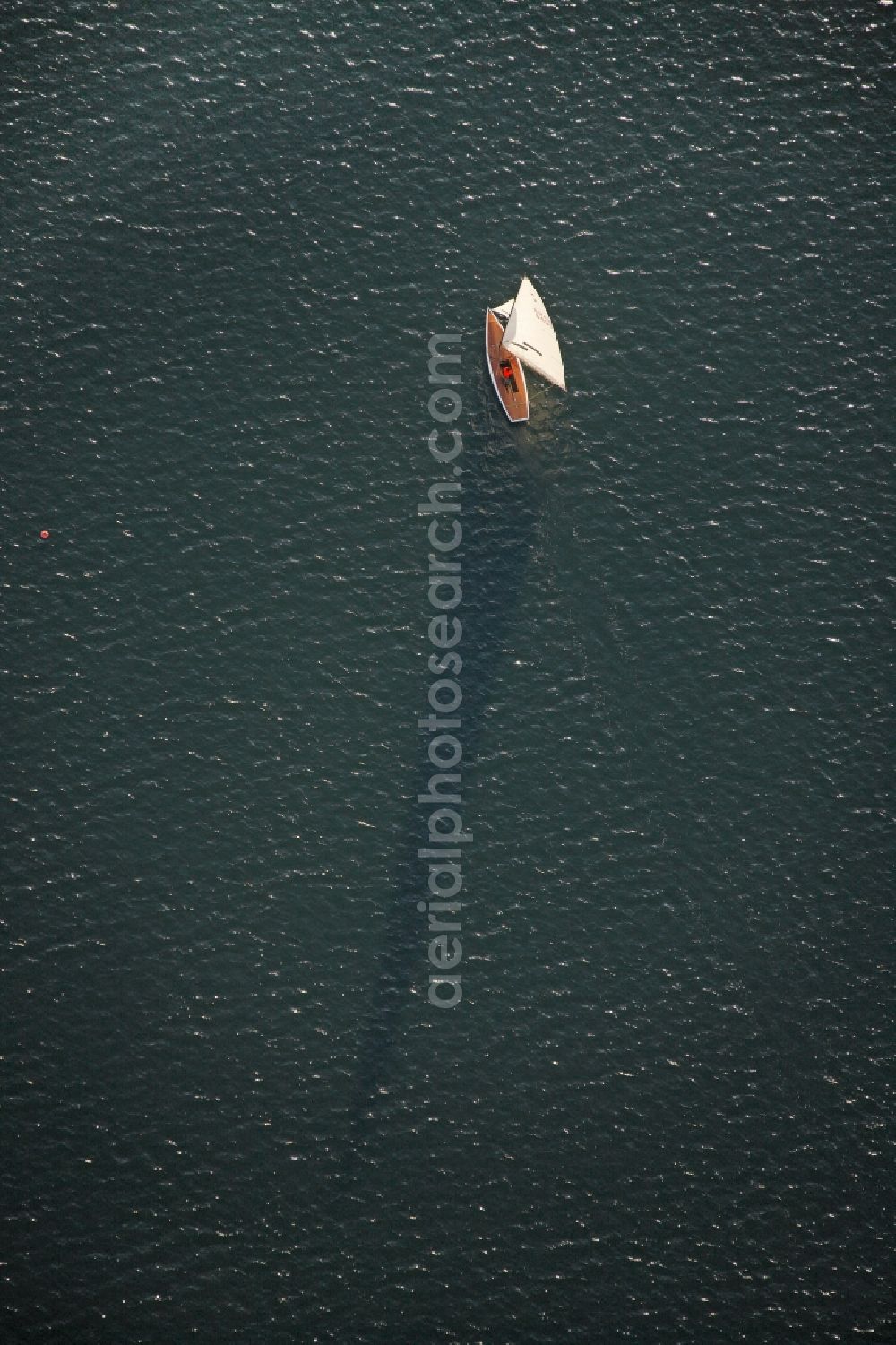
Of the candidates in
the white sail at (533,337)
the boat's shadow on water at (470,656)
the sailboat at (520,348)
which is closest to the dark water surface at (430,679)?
the boat's shadow on water at (470,656)

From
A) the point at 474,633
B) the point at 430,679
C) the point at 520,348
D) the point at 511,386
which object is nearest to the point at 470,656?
the point at 474,633

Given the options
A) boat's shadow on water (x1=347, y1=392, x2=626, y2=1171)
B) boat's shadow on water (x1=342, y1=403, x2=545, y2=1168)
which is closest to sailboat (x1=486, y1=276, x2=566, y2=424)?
boat's shadow on water (x1=347, y1=392, x2=626, y2=1171)

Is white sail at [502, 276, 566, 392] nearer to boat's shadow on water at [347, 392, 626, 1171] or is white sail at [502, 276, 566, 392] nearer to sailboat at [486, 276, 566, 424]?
sailboat at [486, 276, 566, 424]

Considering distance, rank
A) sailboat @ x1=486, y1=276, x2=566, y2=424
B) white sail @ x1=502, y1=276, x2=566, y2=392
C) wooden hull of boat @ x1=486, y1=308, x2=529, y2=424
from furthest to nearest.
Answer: wooden hull of boat @ x1=486, y1=308, x2=529, y2=424 < sailboat @ x1=486, y1=276, x2=566, y2=424 < white sail @ x1=502, y1=276, x2=566, y2=392

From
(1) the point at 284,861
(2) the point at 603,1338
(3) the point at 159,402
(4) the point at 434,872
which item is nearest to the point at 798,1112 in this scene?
(2) the point at 603,1338

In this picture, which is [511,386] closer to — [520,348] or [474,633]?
[520,348]

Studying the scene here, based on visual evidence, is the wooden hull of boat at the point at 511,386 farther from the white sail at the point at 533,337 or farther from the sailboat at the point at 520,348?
the white sail at the point at 533,337
